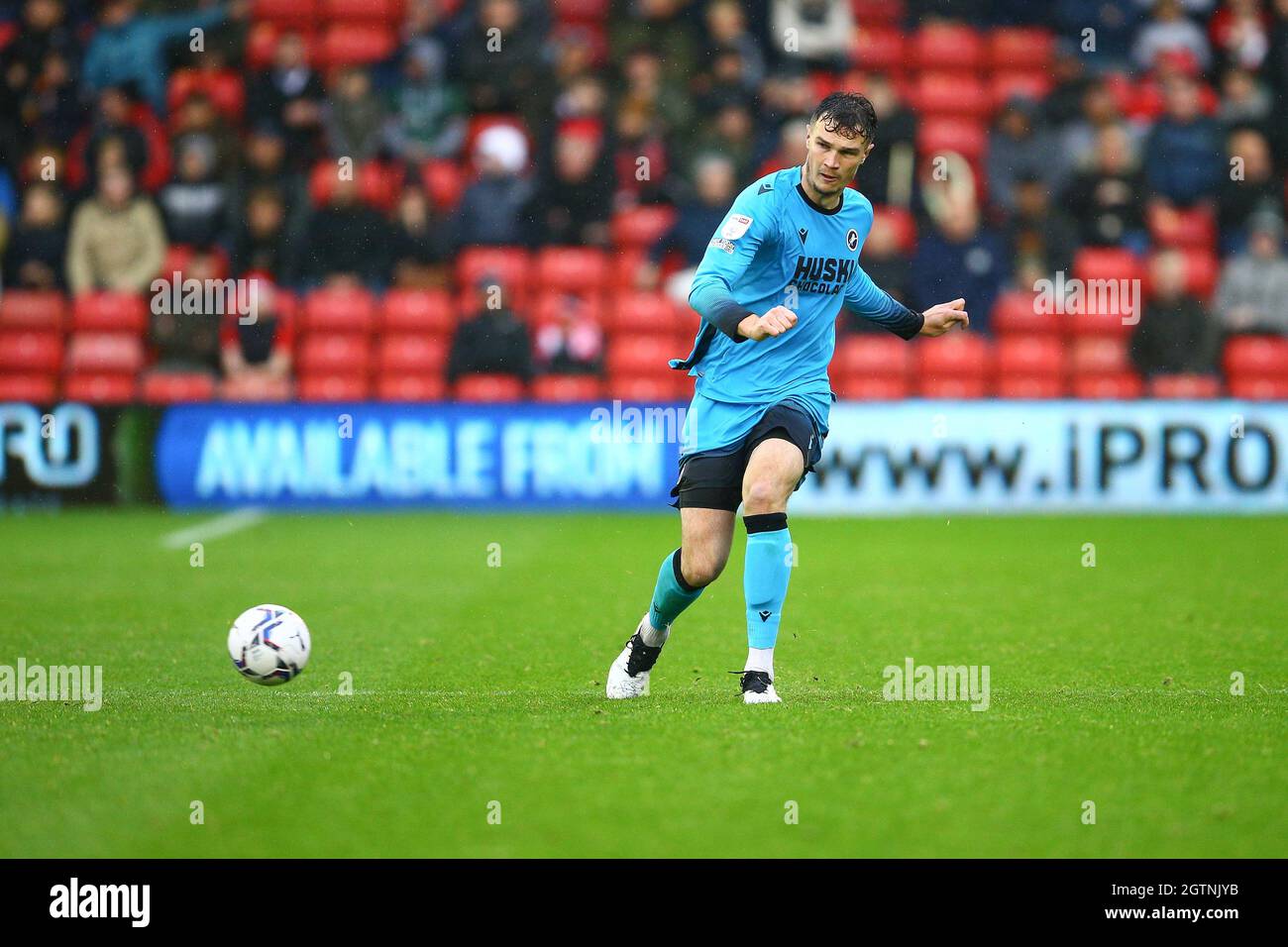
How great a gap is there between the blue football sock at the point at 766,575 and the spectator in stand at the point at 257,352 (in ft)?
32.2

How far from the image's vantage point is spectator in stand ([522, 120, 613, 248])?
1653cm

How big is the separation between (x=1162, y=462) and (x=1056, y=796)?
10213 millimetres

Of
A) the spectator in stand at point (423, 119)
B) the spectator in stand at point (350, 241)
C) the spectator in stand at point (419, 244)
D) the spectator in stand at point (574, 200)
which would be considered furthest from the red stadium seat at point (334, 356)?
the spectator in stand at point (423, 119)

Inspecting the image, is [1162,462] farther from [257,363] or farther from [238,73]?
[238,73]

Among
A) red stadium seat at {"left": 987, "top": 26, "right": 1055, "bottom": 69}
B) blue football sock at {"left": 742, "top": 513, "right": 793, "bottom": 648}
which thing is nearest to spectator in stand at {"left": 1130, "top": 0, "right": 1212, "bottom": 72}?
red stadium seat at {"left": 987, "top": 26, "right": 1055, "bottom": 69}

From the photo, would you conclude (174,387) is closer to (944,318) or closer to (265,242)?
(265,242)

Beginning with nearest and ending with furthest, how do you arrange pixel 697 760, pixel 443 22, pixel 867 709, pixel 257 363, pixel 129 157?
pixel 697 760, pixel 867 709, pixel 257 363, pixel 129 157, pixel 443 22

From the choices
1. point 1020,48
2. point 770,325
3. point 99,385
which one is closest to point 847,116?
point 770,325

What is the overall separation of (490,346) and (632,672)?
926 cm

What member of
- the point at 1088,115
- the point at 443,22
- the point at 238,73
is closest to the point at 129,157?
the point at 238,73

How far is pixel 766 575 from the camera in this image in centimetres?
616

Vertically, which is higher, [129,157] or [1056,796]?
[129,157]

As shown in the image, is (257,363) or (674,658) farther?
(257,363)

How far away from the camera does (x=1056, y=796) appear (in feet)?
15.2
